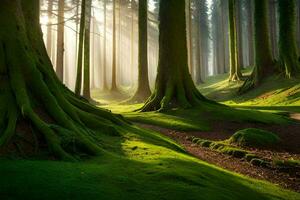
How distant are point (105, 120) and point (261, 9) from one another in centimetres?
2026

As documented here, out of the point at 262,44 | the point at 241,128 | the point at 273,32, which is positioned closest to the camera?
the point at 241,128

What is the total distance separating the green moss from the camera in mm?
13008

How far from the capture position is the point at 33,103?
8758 mm

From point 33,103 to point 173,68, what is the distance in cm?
1048

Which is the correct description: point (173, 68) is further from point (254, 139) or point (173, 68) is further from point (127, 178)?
point (127, 178)

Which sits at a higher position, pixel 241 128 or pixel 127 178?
pixel 241 128

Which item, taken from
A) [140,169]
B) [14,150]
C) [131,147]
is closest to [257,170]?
[131,147]

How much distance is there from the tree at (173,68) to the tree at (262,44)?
10231mm

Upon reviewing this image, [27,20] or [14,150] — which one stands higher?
[27,20]

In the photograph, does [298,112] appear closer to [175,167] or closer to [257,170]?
[257,170]

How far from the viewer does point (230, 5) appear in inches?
1273

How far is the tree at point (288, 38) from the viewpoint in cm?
2566

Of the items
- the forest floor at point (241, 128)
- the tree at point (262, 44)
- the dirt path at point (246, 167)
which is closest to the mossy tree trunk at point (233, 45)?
the tree at point (262, 44)

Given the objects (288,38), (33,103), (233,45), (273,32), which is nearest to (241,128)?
(33,103)
